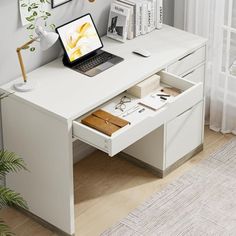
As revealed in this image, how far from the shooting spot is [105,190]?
166 inches

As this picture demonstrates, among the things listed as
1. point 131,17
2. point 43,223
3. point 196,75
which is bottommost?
point 43,223

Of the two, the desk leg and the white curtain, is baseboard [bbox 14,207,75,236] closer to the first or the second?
the desk leg

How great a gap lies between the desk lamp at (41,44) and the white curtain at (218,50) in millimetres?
1104

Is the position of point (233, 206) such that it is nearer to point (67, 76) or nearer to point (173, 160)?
point (173, 160)

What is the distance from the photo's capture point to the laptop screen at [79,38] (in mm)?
4000

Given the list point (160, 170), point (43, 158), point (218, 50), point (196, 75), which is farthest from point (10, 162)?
point (218, 50)

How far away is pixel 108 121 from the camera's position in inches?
146

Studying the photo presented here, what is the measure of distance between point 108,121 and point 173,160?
0.74 meters

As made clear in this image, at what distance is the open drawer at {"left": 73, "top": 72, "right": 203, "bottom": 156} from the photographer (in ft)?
11.7

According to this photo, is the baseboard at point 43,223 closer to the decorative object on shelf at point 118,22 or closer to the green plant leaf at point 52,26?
the green plant leaf at point 52,26

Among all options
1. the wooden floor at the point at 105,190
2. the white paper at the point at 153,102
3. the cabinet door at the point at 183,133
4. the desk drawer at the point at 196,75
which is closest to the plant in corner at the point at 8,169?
the wooden floor at the point at 105,190

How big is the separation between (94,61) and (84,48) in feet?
0.28

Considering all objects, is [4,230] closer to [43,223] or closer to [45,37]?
[43,223]

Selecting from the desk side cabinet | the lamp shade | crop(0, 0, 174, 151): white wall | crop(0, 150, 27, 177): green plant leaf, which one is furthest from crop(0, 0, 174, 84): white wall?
the desk side cabinet
